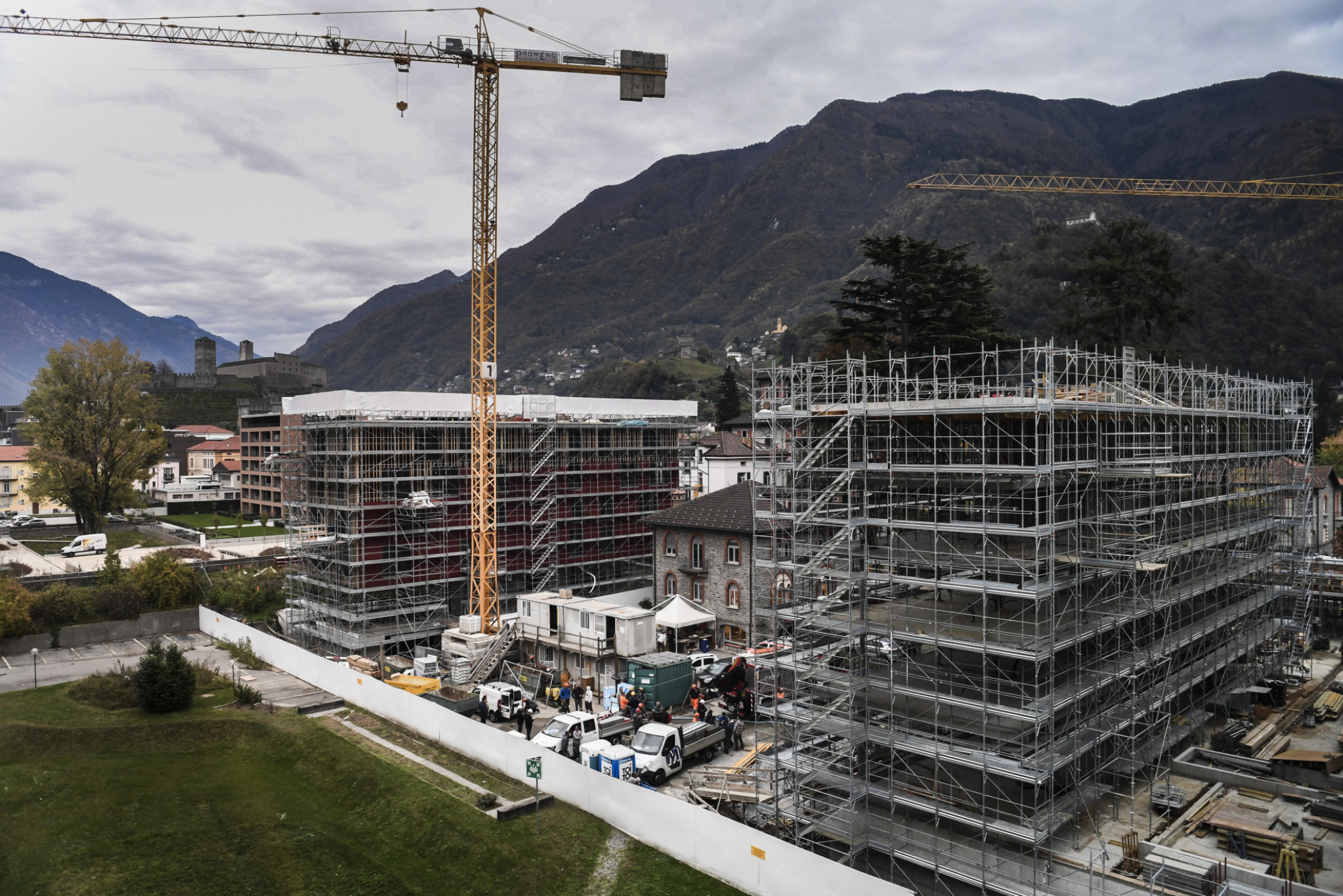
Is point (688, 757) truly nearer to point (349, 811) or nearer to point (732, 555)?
point (349, 811)

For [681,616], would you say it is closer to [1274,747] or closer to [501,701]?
[501,701]

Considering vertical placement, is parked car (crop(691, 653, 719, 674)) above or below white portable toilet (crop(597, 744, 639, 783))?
below

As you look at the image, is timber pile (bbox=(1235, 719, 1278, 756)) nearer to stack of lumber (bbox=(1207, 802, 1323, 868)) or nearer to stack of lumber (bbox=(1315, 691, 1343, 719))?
stack of lumber (bbox=(1315, 691, 1343, 719))

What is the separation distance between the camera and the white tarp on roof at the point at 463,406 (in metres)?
40.3

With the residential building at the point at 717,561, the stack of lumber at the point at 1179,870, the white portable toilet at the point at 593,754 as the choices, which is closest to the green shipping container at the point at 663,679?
the white portable toilet at the point at 593,754

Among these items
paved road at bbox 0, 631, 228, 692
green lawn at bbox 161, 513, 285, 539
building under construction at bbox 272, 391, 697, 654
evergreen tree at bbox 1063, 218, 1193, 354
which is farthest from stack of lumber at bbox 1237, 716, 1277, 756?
green lawn at bbox 161, 513, 285, 539

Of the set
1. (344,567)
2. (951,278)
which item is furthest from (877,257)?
(344,567)

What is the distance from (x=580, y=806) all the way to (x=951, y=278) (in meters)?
32.9

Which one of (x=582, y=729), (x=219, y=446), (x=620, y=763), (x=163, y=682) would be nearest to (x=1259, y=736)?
(x=620, y=763)

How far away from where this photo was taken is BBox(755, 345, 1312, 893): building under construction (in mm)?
18688

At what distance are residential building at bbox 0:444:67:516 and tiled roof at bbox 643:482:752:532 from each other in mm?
71920

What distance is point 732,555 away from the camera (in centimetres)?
3944

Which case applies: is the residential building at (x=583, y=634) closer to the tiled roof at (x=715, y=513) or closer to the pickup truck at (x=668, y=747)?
the tiled roof at (x=715, y=513)

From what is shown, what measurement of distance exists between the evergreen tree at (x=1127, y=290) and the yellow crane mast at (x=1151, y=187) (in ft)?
105
